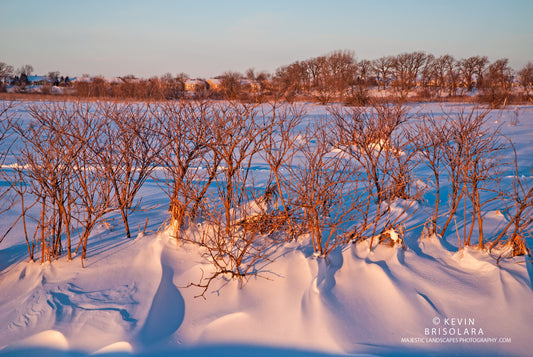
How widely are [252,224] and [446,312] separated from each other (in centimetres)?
239

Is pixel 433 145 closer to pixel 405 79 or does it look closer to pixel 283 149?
pixel 283 149

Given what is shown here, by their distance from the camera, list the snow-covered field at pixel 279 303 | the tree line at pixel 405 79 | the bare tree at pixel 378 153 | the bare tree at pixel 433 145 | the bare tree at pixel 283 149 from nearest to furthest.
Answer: the snow-covered field at pixel 279 303 → the bare tree at pixel 283 149 → the bare tree at pixel 378 153 → the bare tree at pixel 433 145 → the tree line at pixel 405 79

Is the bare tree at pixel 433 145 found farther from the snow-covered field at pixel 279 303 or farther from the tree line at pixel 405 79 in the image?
the tree line at pixel 405 79

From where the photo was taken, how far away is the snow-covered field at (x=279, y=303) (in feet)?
11.0

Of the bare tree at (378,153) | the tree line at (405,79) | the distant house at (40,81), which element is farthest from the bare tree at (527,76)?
the distant house at (40,81)

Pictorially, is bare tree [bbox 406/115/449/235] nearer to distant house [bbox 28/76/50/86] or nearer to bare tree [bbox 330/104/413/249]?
bare tree [bbox 330/104/413/249]

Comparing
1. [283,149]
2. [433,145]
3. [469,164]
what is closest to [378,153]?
[433,145]

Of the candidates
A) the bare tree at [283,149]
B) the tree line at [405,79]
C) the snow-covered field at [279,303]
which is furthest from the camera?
the tree line at [405,79]

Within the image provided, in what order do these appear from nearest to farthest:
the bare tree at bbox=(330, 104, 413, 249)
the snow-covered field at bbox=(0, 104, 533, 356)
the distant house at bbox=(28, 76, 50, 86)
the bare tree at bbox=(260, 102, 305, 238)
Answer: the snow-covered field at bbox=(0, 104, 533, 356) < the bare tree at bbox=(260, 102, 305, 238) < the bare tree at bbox=(330, 104, 413, 249) < the distant house at bbox=(28, 76, 50, 86)

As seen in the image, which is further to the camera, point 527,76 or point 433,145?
point 527,76

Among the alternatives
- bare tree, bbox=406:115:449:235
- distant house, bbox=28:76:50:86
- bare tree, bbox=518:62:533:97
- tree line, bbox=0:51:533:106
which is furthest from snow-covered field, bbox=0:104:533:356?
distant house, bbox=28:76:50:86

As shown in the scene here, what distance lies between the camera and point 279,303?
3881 millimetres

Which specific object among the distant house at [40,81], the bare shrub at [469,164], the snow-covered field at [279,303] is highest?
the distant house at [40,81]

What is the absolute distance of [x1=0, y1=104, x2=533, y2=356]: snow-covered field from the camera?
3348 millimetres
